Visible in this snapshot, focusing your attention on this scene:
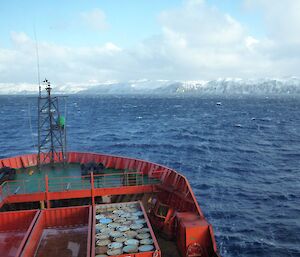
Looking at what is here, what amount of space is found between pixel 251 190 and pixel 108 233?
31670mm

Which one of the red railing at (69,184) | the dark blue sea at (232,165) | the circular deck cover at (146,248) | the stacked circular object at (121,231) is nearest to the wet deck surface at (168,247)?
the stacked circular object at (121,231)

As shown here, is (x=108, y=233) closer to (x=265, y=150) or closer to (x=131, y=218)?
(x=131, y=218)

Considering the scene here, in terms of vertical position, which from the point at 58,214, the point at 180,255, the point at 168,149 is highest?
the point at 58,214

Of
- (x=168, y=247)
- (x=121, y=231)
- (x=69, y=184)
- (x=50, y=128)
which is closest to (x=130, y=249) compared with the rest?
(x=121, y=231)

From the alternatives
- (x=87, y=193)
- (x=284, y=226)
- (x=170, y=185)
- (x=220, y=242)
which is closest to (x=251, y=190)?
(x=284, y=226)

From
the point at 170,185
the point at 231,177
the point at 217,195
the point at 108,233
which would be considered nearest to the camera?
the point at 108,233

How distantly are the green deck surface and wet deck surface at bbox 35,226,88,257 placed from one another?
490 cm

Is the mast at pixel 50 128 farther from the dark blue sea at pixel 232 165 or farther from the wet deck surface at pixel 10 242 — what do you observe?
the wet deck surface at pixel 10 242

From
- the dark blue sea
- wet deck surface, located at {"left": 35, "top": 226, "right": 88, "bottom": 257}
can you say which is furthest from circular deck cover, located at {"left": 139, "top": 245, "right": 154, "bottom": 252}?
the dark blue sea

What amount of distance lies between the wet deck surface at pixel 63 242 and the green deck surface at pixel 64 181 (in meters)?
4.90

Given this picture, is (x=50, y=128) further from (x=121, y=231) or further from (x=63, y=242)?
(x=121, y=231)

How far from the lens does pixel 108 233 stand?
16.8 meters

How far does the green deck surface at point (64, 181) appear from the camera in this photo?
986 inches

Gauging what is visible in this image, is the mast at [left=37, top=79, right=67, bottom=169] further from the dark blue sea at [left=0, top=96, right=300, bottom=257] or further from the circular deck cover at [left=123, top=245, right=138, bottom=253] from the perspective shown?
the circular deck cover at [left=123, top=245, right=138, bottom=253]
